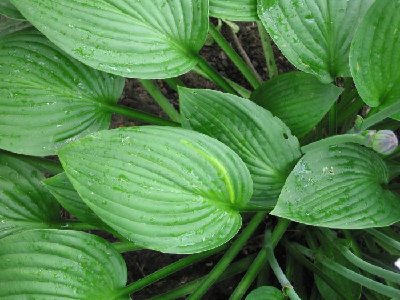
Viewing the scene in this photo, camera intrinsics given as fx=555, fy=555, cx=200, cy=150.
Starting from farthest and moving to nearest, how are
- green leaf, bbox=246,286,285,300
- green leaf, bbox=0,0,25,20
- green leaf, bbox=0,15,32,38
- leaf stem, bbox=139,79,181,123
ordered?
leaf stem, bbox=139,79,181,123 < green leaf, bbox=0,15,32,38 < green leaf, bbox=0,0,25,20 < green leaf, bbox=246,286,285,300

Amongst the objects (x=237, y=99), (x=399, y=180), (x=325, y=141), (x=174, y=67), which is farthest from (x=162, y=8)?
(x=399, y=180)

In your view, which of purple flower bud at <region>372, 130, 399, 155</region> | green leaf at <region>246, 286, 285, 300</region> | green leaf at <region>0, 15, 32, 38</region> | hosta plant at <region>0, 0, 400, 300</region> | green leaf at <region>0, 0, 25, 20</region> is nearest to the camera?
purple flower bud at <region>372, 130, 399, 155</region>

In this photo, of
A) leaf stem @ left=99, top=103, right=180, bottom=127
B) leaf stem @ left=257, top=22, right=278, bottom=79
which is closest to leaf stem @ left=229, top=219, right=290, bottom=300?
leaf stem @ left=99, top=103, right=180, bottom=127

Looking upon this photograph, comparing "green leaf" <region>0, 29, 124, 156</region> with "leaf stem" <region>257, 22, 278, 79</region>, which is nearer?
"green leaf" <region>0, 29, 124, 156</region>

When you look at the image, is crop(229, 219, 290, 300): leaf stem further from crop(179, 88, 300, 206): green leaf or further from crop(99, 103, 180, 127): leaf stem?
crop(99, 103, 180, 127): leaf stem

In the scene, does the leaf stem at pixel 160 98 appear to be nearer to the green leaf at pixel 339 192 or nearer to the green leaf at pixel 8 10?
the green leaf at pixel 8 10
